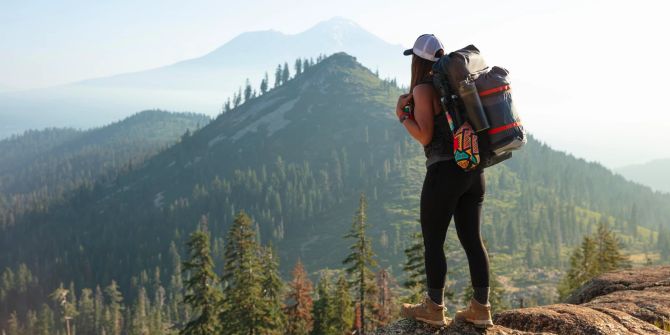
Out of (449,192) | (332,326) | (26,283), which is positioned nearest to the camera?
(449,192)

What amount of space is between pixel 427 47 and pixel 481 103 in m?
1.08

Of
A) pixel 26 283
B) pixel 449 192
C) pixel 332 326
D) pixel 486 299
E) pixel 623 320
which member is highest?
pixel 449 192

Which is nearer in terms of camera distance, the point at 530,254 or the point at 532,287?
the point at 532,287

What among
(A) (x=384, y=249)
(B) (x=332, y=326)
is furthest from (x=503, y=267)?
(B) (x=332, y=326)

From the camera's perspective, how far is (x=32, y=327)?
130 metres

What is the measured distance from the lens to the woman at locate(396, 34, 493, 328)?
248 inches

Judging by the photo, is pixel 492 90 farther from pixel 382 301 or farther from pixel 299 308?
pixel 382 301

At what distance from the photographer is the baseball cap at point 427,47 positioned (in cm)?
642

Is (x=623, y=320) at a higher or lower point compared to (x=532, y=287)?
higher

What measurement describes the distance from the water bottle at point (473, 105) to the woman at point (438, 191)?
381 millimetres

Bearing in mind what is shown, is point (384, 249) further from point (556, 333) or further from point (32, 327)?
point (556, 333)

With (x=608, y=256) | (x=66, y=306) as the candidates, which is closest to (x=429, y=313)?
(x=608, y=256)

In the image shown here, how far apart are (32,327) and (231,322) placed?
126969mm

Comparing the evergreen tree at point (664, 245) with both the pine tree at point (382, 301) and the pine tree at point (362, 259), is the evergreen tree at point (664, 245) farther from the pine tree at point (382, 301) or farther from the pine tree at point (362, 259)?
the pine tree at point (362, 259)
